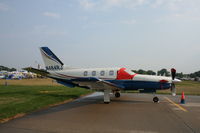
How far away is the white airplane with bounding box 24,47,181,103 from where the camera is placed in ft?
39.4

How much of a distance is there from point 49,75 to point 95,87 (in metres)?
5.38

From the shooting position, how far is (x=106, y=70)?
1378cm

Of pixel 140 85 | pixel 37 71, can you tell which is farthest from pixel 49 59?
pixel 140 85

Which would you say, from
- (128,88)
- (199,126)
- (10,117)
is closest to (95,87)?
(128,88)

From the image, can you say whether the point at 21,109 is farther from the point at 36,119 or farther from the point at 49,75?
the point at 49,75

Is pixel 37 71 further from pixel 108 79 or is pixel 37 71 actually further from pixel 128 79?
pixel 128 79

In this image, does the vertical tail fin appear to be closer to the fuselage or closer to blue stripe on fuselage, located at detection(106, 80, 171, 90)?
the fuselage

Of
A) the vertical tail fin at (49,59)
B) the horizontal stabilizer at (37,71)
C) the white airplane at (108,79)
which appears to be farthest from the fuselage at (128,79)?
the horizontal stabilizer at (37,71)

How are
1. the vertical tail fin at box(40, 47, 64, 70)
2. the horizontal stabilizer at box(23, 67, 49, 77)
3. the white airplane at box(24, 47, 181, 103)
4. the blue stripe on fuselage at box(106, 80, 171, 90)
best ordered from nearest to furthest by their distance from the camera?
the white airplane at box(24, 47, 181, 103) < the blue stripe on fuselage at box(106, 80, 171, 90) < the horizontal stabilizer at box(23, 67, 49, 77) < the vertical tail fin at box(40, 47, 64, 70)

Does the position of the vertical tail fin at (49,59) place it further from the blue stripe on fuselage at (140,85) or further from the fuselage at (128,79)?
the blue stripe on fuselage at (140,85)

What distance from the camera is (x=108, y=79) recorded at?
1355cm

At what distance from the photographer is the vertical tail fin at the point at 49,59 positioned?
634 inches

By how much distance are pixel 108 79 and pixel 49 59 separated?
6.53 metres

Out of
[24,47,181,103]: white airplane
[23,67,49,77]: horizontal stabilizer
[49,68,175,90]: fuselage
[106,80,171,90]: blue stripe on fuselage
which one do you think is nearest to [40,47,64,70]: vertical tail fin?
[24,47,181,103]: white airplane
